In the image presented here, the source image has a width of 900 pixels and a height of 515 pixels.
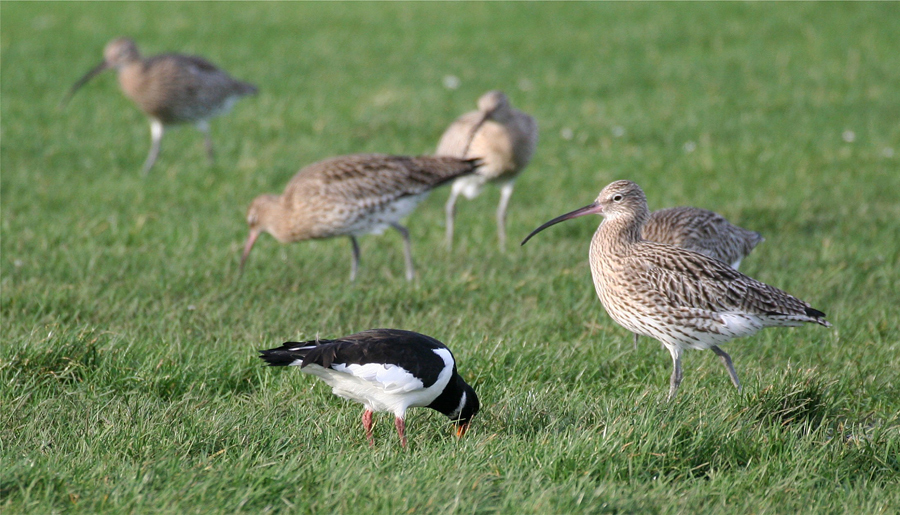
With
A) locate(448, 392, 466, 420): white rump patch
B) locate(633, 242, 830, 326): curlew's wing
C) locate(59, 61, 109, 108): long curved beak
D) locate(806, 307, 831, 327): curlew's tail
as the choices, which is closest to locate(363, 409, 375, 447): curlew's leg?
locate(448, 392, 466, 420): white rump patch

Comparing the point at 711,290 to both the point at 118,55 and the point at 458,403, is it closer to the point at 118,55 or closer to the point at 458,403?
the point at 458,403

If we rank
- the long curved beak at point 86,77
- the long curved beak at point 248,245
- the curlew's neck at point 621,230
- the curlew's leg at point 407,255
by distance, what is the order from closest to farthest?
the curlew's neck at point 621,230 < the long curved beak at point 248,245 < the curlew's leg at point 407,255 < the long curved beak at point 86,77

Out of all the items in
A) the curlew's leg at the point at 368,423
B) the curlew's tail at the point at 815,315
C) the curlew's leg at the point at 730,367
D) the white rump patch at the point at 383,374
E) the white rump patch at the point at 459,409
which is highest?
the curlew's tail at the point at 815,315

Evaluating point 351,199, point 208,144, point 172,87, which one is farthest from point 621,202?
point 172,87

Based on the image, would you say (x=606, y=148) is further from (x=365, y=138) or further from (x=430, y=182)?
(x=430, y=182)

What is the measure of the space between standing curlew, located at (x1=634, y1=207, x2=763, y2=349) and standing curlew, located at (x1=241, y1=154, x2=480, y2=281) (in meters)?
2.04

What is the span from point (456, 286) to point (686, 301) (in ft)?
7.26

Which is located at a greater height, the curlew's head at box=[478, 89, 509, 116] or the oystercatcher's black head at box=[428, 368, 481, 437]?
the curlew's head at box=[478, 89, 509, 116]

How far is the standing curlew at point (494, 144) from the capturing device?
922 cm

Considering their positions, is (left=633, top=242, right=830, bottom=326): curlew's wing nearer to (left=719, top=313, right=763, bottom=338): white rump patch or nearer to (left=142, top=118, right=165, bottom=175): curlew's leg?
(left=719, top=313, right=763, bottom=338): white rump patch

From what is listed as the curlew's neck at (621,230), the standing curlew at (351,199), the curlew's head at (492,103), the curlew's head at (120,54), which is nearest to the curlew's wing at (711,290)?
the curlew's neck at (621,230)

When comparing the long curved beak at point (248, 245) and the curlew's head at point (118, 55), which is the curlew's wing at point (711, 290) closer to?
the long curved beak at point (248, 245)

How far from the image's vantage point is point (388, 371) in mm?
4582

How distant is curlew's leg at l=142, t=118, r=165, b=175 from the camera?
1058 cm
